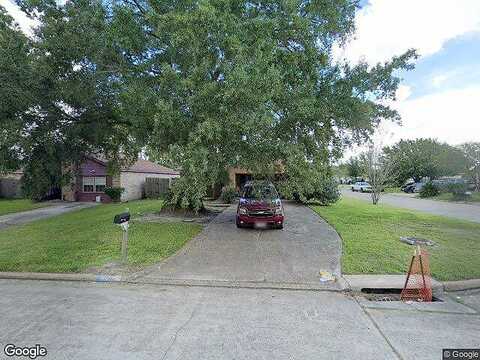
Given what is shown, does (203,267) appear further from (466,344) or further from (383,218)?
(383,218)

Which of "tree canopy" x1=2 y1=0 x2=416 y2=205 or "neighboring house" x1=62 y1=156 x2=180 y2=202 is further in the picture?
"neighboring house" x1=62 y1=156 x2=180 y2=202

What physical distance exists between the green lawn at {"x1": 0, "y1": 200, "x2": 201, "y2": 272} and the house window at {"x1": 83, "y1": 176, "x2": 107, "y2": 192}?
14.2m

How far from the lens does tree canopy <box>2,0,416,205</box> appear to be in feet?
28.8

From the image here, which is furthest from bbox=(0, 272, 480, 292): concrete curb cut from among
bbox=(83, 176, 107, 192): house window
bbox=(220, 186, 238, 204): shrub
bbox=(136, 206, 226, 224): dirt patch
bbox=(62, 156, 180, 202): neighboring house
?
bbox=(83, 176, 107, 192): house window

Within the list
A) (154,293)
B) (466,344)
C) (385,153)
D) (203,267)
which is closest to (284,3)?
(203,267)

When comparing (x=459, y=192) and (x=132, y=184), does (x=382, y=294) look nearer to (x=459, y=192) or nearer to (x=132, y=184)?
(x=132, y=184)

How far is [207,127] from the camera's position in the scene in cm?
852

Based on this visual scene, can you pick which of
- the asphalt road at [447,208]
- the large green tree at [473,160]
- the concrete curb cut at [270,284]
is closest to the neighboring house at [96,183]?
the concrete curb cut at [270,284]

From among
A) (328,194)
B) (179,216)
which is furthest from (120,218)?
(328,194)

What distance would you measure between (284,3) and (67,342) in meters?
9.88

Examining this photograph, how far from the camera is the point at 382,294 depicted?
596 centimetres

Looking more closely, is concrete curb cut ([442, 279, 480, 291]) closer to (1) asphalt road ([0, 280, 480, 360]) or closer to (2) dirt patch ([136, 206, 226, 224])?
(1) asphalt road ([0, 280, 480, 360])

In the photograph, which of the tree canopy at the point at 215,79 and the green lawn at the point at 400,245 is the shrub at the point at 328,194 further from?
the tree canopy at the point at 215,79

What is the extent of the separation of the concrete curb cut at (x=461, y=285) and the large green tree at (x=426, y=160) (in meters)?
41.1
